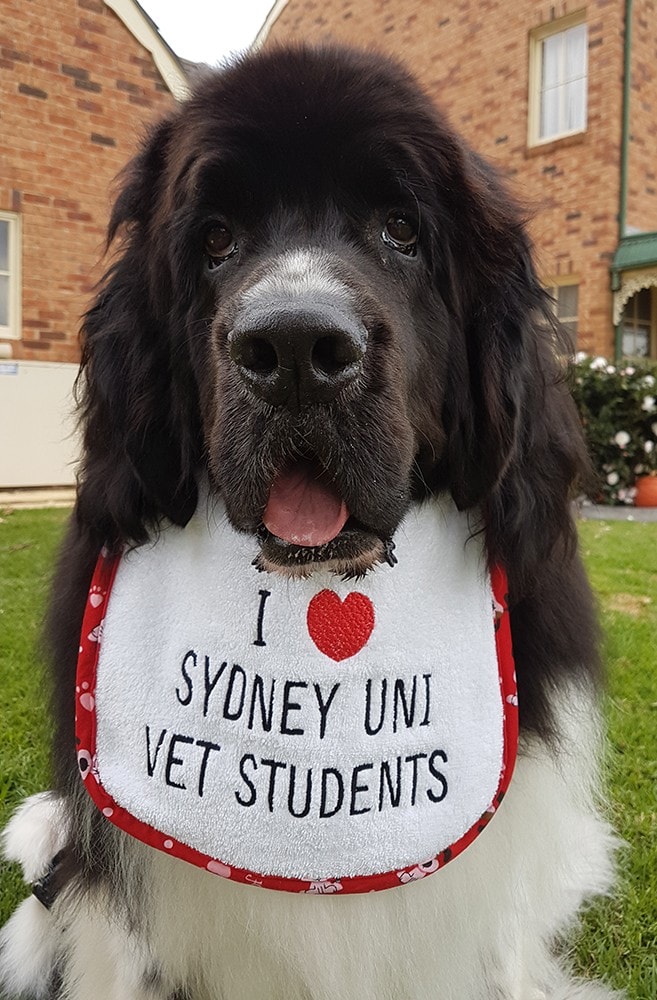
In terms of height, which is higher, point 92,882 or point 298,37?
point 298,37

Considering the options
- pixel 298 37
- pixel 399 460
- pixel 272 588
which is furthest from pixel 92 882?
pixel 298 37

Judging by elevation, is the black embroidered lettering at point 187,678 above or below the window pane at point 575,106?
below

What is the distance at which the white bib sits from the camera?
1.51m

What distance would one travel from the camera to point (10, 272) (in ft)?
27.5

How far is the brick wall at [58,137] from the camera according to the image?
323 inches

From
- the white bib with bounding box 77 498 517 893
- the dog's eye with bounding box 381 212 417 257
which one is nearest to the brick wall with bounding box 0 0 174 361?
the dog's eye with bounding box 381 212 417 257

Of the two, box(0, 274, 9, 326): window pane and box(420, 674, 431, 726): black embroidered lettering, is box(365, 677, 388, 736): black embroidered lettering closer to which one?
box(420, 674, 431, 726): black embroidered lettering

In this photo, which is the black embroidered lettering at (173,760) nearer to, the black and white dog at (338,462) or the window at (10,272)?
the black and white dog at (338,462)

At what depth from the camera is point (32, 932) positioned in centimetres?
192

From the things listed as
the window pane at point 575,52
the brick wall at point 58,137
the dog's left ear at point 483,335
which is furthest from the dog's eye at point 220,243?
the window pane at point 575,52

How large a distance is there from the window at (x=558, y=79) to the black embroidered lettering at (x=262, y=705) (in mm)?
11055

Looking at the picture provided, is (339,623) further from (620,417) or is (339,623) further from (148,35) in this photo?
(148,35)

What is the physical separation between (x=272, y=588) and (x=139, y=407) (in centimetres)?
47

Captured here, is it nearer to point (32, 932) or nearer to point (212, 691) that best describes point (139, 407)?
point (212, 691)
